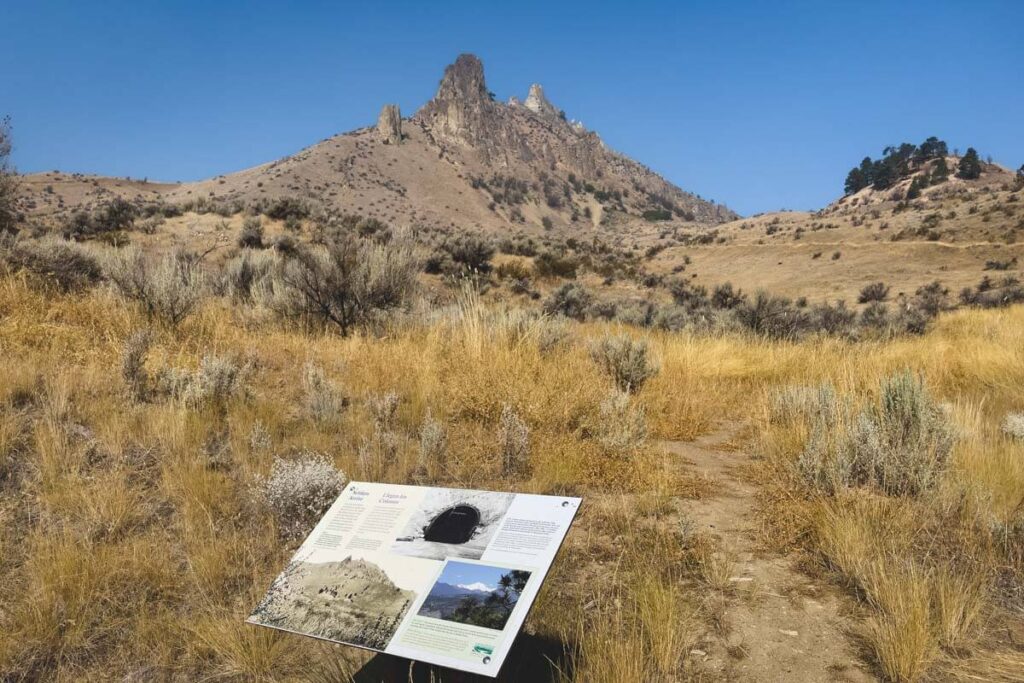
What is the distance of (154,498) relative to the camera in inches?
141

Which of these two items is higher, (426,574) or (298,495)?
(426,574)

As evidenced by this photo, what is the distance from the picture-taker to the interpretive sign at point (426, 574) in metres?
1.78

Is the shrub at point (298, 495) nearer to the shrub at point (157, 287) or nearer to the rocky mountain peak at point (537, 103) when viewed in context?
the shrub at point (157, 287)

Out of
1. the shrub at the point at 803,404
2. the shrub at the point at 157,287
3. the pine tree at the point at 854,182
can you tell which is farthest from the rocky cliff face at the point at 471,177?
the shrub at the point at 803,404

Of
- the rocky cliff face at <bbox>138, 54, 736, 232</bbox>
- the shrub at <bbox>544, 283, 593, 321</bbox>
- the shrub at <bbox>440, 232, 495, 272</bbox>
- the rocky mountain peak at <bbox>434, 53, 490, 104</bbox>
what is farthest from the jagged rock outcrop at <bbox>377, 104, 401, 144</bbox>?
the shrub at <bbox>544, 283, 593, 321</bbox>

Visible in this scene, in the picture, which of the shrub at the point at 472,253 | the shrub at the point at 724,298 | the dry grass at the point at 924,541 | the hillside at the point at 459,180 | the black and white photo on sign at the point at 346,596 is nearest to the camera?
the black and white photo on sign at the point at 346,596

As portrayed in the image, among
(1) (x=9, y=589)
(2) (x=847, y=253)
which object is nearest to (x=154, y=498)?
(1) (x=9, y=589)

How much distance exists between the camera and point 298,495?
3.22 m

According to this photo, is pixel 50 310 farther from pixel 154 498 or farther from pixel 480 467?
pixel 480 467

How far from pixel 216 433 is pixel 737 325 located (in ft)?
37.8

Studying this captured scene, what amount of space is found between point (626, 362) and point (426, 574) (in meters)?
4.94

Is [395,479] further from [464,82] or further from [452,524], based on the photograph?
[464,82]

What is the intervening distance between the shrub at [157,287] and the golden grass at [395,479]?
50cm

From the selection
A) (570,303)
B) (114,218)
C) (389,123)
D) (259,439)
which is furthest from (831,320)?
(389,123)
